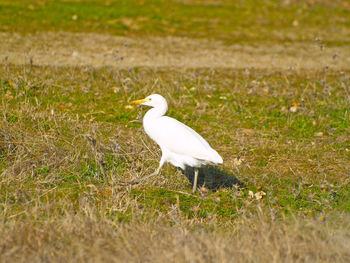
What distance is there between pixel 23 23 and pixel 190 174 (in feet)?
25.4

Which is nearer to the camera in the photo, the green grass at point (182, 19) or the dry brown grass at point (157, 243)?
the dry brown grass at point (157, 243)

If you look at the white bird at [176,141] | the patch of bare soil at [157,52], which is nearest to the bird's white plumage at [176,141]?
the white bird at [176,141]

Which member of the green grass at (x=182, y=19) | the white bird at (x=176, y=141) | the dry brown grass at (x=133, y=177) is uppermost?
the green grass at (x=182, y=19)

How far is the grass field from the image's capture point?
3846 mm

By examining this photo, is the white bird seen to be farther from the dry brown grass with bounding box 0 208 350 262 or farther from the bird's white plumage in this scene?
the dry brown grass with bounding box 0 208 350 262

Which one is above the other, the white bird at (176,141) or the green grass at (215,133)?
the white bird at (176,141)

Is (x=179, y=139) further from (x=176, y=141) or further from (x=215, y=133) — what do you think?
(x=215, y=133)

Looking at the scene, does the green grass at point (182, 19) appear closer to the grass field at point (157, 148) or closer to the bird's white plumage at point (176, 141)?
the grass field at point (157, 148)

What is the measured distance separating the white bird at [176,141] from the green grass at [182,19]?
283 inches

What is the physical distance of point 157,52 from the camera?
10859 millimetres

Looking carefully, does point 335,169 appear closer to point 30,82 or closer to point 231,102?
point 231,102

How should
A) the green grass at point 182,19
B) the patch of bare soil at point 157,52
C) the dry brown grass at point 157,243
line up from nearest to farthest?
the dry brown grass at point 157,243 < the patch of bare soil at point 157,52 < the green grass at point 182,19

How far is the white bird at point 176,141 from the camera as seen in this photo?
16.2 feet

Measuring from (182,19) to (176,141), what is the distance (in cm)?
936
